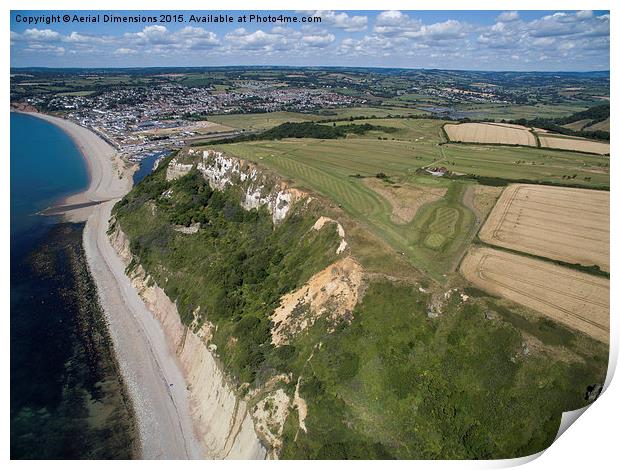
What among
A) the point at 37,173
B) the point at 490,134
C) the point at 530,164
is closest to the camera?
the point at 530,164

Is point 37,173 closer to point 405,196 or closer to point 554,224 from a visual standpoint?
point 405,196

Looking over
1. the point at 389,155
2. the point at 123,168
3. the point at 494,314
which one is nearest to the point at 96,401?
the point at 494,314

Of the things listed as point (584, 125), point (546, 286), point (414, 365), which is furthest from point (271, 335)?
point (584, 125)

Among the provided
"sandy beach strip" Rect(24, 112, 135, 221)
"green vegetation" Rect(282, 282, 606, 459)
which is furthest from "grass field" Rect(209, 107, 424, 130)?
"green vegetation" Rect(282, 282, 606, 459)

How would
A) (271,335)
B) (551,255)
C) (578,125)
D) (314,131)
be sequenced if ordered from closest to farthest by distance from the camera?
(551,255) < (271,335) < (314,131) < (578,125)

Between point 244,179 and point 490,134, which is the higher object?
point 490,134

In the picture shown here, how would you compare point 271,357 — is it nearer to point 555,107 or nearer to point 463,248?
point 463,248

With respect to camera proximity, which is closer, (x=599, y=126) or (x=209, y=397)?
(x=209, y=397)
